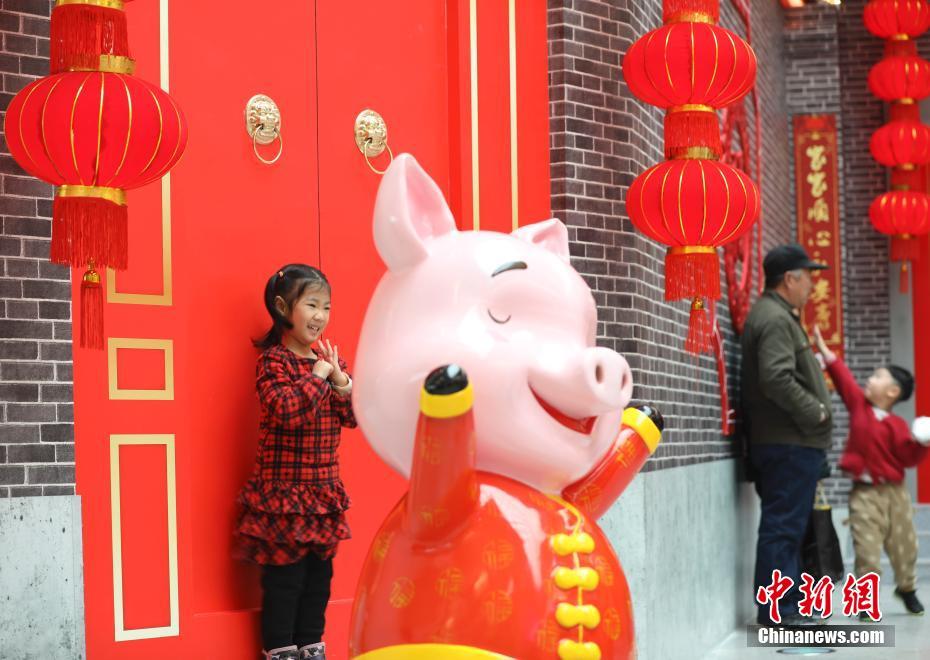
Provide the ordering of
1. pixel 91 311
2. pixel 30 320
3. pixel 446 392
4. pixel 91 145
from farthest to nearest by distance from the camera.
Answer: pixel 30 320, pixel 91 311, pixel 91 145, pixel 446 392

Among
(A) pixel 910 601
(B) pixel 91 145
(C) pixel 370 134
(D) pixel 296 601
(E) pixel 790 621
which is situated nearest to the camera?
(B) pixel 91 145

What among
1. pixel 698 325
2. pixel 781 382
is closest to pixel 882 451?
pixel 781 382

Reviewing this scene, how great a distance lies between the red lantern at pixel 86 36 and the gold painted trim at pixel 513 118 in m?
2.51

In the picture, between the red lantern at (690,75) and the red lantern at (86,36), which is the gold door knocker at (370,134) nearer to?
the red lantern at (690,75)

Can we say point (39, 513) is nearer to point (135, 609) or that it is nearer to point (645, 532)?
point (135, 609)

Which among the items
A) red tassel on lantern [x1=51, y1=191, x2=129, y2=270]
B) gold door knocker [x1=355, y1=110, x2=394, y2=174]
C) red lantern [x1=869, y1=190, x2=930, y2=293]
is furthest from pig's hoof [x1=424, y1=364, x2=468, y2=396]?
red lantern [x1=869, y1=190, x2=930, y2=293]

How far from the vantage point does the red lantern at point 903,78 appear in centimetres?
1098

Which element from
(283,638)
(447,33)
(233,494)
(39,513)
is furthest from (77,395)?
(447,33)

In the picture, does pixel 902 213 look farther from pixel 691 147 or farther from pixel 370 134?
pixel 370 134

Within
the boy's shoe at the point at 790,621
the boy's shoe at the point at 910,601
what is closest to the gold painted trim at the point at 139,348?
the boy's shoe at the point at 790,621

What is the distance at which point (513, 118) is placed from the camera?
231 inches

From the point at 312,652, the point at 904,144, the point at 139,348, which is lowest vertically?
the point at 312,652

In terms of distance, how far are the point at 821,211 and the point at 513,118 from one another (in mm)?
6396

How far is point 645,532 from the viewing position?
5.95 metres
